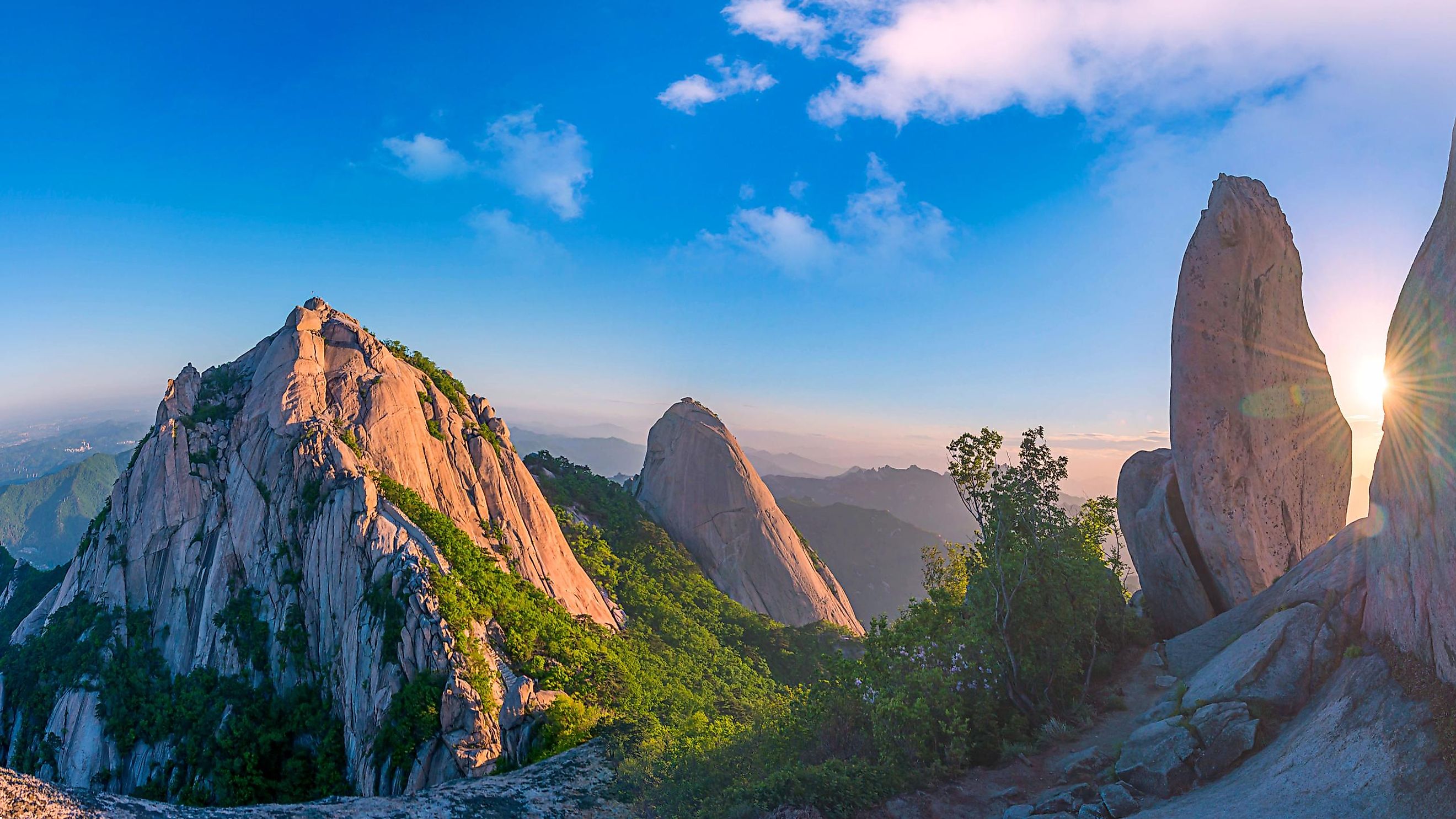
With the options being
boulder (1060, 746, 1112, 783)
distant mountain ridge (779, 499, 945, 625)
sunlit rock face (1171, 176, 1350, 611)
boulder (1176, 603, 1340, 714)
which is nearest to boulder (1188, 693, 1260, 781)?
boulder (1176, 603, 1340, 714)

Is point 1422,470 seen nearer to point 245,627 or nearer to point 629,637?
point 629,637

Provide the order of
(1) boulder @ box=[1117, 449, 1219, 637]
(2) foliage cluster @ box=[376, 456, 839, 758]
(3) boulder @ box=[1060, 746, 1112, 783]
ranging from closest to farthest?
(3) boulder @ box=[1060, 746, 1112, 783] → (1) boulder @ box=[1117, 449, 1219, 637] → (2) foliage cluster @ box=[376, 456, 839, 758]

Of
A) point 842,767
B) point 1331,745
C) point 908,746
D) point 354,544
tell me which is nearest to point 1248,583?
point 1331,745

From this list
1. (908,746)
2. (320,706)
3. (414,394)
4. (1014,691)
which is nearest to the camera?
(908,746)

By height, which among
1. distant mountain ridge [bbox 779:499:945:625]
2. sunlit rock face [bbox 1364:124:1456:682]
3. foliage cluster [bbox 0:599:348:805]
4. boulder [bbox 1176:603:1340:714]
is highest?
sunlit rock face [bbox 1364:124:1456:682]

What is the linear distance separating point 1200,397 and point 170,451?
41282 mm

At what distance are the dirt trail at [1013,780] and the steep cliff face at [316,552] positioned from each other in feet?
42.8

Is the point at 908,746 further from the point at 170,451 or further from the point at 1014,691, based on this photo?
the point at 170,451

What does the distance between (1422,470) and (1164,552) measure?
11.5m

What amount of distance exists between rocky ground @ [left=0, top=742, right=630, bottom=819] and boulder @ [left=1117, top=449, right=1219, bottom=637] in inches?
705

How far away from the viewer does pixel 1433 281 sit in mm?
10234

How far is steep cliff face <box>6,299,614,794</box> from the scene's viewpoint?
68.7ft

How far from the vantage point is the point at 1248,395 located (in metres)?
19.1

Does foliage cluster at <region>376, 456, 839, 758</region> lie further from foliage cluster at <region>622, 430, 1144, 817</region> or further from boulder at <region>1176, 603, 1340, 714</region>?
boulder at <region>1176, 603, 1340, 714</region>
